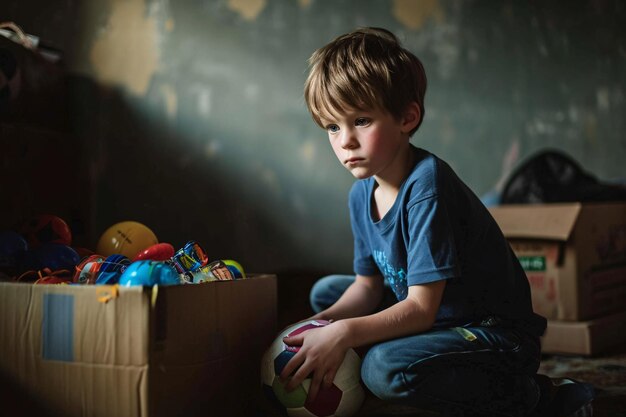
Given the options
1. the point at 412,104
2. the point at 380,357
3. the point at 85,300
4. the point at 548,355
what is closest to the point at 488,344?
the point at 380,357

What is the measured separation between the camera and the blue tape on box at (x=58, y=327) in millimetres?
1000

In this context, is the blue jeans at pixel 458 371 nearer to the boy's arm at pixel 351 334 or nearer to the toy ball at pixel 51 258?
the boy's arm at pixel 351 334

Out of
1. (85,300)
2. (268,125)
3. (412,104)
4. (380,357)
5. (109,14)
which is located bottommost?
(380,357)

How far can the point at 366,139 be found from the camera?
3.76 feet

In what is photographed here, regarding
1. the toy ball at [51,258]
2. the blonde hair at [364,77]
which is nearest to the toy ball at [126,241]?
the toy ball at [51,258]

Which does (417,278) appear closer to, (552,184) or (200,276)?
(200,276)

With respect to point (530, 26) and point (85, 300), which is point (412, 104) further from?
point (530, 26)

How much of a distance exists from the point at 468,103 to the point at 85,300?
2.31 metres

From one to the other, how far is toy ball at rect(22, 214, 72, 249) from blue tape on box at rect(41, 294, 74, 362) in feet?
1.85

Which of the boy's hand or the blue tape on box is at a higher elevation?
the blue tape on box

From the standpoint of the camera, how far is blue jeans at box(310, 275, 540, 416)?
1044mm

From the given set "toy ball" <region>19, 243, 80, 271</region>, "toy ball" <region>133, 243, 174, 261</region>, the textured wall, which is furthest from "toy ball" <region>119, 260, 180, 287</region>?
the textured wall

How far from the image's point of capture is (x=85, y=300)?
3.24ft

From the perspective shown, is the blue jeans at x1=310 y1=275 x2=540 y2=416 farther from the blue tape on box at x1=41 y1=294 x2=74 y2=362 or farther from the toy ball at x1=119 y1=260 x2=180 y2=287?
the blue tape on box at x1=41 y1=294 x2=74 y2=362
